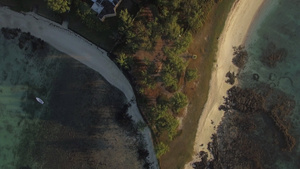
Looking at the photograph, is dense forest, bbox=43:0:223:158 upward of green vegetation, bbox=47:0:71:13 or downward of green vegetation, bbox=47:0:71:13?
downward

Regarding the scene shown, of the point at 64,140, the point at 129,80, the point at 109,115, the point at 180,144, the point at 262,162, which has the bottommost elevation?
the point at 262,162

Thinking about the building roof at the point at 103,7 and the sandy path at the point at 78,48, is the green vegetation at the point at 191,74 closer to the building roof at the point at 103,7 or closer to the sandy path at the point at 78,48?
the sandy path at the point at 78,48

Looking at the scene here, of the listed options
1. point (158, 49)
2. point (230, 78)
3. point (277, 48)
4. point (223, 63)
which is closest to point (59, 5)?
point (158, 49)

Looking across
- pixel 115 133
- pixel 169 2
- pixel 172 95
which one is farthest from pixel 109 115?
pixel 169 2

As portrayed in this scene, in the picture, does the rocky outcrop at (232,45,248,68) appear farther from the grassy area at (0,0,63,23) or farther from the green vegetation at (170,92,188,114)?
the grassy area at (0,0,63,23)

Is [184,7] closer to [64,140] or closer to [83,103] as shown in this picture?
[83,103]

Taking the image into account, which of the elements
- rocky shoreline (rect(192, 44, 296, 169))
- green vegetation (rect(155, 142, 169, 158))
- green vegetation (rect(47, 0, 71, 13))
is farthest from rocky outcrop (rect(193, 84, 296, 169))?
green vegetation (rect(47, 0, 71, 13))
